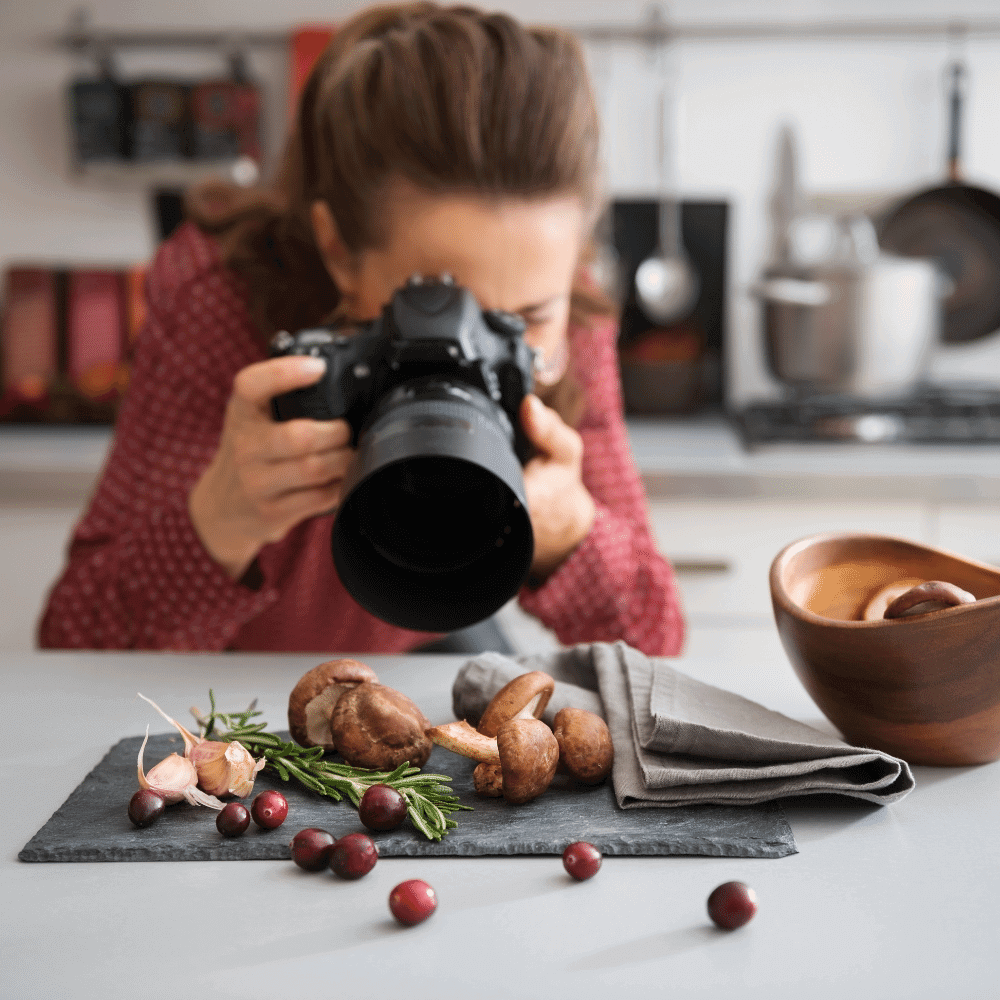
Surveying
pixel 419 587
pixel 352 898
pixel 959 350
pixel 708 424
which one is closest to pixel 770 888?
pixel 352 898

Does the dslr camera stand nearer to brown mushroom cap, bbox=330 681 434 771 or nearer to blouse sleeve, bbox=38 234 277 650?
brown mushroom cap, bbox=330 681 434 771

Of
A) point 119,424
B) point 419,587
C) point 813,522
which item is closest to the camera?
point 419,587

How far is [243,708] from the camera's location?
664mm

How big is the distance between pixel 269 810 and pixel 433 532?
0.79 ft

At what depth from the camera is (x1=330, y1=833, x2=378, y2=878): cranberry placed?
1.48 ft

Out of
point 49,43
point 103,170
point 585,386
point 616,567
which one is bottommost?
point 616,567

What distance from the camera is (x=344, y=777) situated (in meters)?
0.53

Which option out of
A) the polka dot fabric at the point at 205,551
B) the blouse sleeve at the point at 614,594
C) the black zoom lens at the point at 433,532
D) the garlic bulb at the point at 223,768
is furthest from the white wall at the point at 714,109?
the garlic bulb at the point at 223,768

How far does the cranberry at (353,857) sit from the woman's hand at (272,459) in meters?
0.29

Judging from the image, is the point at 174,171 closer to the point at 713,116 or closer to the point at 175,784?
the point at 713,116

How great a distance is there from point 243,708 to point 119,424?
0.50 meters

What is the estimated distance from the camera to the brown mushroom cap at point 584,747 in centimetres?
53

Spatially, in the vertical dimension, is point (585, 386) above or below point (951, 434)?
above

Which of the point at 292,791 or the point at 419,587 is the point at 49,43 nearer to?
the point at 419,587
